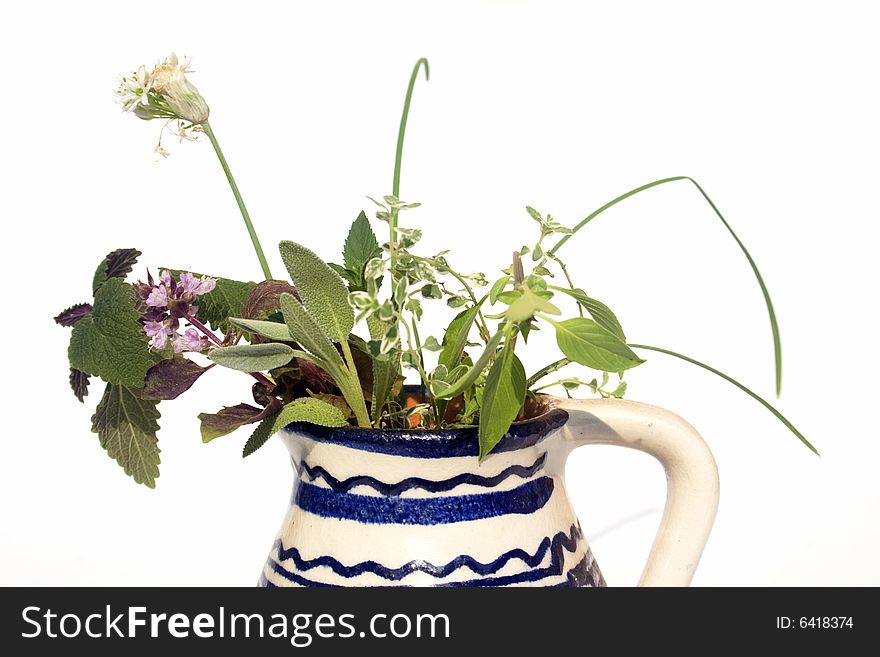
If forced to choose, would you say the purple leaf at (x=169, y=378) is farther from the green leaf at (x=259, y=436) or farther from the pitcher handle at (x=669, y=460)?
the pitcher handle at (x=669, y=460)

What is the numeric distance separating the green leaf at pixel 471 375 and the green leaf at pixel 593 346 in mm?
34

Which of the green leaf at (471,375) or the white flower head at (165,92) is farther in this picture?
the white flower head at (165,92)

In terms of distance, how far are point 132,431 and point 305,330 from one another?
0.44 feet

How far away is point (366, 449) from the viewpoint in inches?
23.3

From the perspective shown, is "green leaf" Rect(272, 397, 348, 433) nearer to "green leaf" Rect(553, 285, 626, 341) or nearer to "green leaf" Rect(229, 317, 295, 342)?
"green leaf" Rect(229, 317, 295, 342)

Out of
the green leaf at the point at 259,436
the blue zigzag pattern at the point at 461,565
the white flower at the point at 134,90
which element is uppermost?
the white flower at the point at 134,90

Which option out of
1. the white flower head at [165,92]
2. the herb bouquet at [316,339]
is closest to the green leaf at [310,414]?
the herb bouquet at [316,339]

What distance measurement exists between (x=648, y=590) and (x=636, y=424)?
0.09 metres

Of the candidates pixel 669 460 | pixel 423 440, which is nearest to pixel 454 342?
pixel 423 440

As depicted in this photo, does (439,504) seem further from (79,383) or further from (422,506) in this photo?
(79,383)

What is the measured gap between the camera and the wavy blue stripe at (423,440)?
584 millimetres

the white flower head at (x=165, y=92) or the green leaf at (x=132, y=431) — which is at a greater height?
the white flower head at (x=165, y=92)

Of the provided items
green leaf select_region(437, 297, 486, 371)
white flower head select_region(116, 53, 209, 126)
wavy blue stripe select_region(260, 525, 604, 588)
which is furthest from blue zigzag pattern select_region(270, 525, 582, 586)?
white flower head select_region(116, 53, 209, 126)

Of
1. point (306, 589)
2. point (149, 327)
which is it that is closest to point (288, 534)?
point (306, 589)
